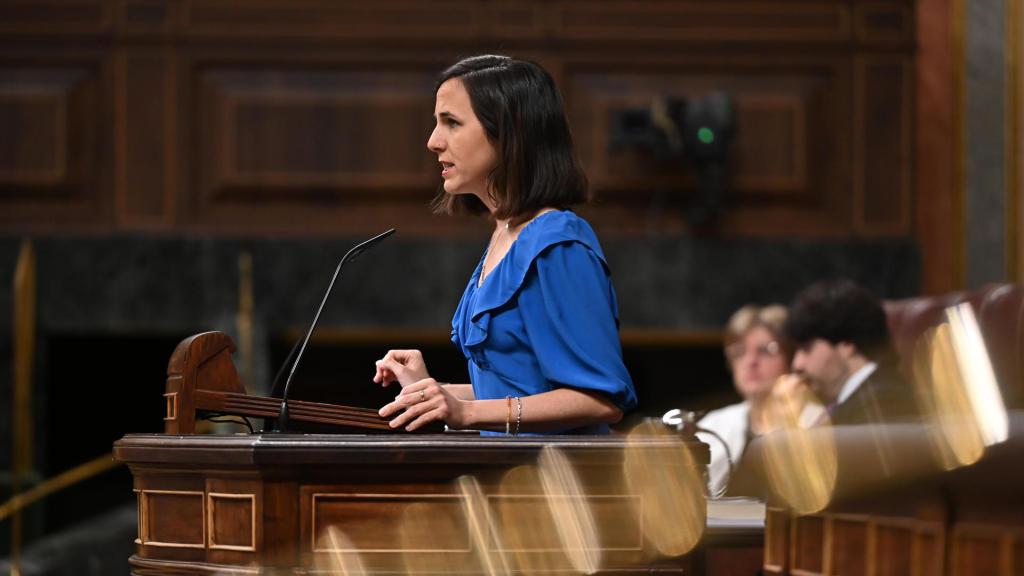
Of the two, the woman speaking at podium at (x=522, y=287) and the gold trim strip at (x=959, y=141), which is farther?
the gold trim strip at (x=959, y=141)

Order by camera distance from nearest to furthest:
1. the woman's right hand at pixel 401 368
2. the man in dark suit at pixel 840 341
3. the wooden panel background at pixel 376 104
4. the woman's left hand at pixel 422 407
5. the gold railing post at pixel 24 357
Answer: the woman's left hand at pixel 422 407 < the woman's right hand at pixel 401 368 < the man in dark suit at pixel 840 341 < the gold railing post at pixel 24 357 < the wooden panel background at pixel 376 104

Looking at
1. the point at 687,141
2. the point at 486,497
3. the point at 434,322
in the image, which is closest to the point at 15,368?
the point at 434,322

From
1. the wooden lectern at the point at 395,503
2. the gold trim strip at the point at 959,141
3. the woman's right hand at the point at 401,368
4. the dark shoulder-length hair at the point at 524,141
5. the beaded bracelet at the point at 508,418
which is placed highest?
the gold trim strip at the point at 959,141

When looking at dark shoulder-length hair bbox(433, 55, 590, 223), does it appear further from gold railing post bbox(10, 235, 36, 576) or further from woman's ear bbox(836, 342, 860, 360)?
Result: gold railing post bbox(10, 235, 36, 576)

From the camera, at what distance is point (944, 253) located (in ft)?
19.3

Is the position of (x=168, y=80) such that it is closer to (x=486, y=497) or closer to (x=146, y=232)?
(x=146, y=232)

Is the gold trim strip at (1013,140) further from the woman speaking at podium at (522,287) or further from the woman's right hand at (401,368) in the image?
the woman's right hand at (401,368)

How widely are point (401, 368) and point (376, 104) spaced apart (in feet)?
13.4

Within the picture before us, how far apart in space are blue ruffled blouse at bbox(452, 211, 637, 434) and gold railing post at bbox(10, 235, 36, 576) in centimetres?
408

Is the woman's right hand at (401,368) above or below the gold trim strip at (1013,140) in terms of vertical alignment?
below

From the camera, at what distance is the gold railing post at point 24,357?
221 inches

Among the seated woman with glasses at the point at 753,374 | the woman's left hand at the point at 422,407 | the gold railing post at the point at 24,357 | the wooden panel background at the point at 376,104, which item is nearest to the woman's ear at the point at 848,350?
the seated woman with glasses at the point at 753,374

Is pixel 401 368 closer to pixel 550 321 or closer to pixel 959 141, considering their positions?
pixel 550 321

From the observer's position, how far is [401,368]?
1.90 m
